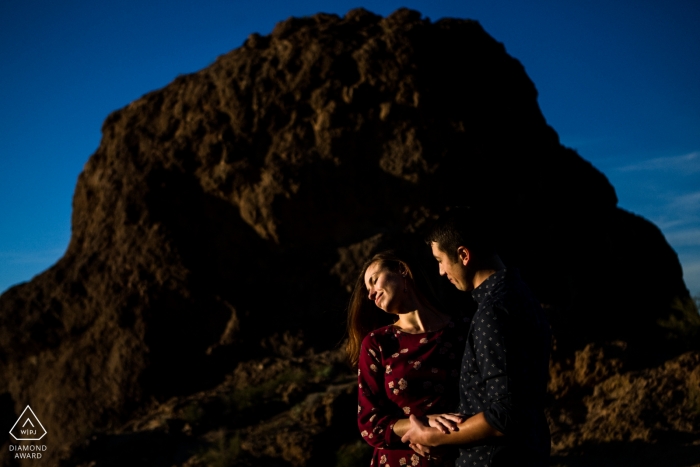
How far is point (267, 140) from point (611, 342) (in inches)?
214

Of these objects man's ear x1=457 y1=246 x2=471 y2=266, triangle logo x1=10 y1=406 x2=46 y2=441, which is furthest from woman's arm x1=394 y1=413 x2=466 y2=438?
triangle logo x1=10 y1=406 x2=46 y2=441

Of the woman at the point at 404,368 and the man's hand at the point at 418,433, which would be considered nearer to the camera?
the man's hand at the point at 418,433

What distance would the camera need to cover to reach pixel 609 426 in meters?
6.87

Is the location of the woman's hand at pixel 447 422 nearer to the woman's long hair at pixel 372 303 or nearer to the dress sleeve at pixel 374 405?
the dress sleeve at pixel 374 405

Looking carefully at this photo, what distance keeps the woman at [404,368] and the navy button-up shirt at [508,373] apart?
343 mm

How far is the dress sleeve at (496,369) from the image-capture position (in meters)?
2.14

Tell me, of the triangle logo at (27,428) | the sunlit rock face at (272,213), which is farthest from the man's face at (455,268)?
the triangle logo at (27,428)

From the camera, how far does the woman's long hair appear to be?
306 centimetres

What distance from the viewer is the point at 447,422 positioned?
2.33m

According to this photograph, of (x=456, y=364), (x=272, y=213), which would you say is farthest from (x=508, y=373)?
(x=272, y=213)

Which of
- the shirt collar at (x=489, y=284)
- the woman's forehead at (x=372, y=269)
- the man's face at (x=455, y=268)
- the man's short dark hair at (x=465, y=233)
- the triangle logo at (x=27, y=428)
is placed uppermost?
the triangle logo at (x=27, y=428)

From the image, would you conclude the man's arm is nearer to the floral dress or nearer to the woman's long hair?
the floral dress

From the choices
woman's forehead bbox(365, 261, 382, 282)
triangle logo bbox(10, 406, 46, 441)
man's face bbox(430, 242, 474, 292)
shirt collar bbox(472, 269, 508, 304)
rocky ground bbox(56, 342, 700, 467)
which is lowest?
rocky ground bbox(56, 342, 700, 467)

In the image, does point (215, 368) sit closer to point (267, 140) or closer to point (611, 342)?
point (267, 140)
